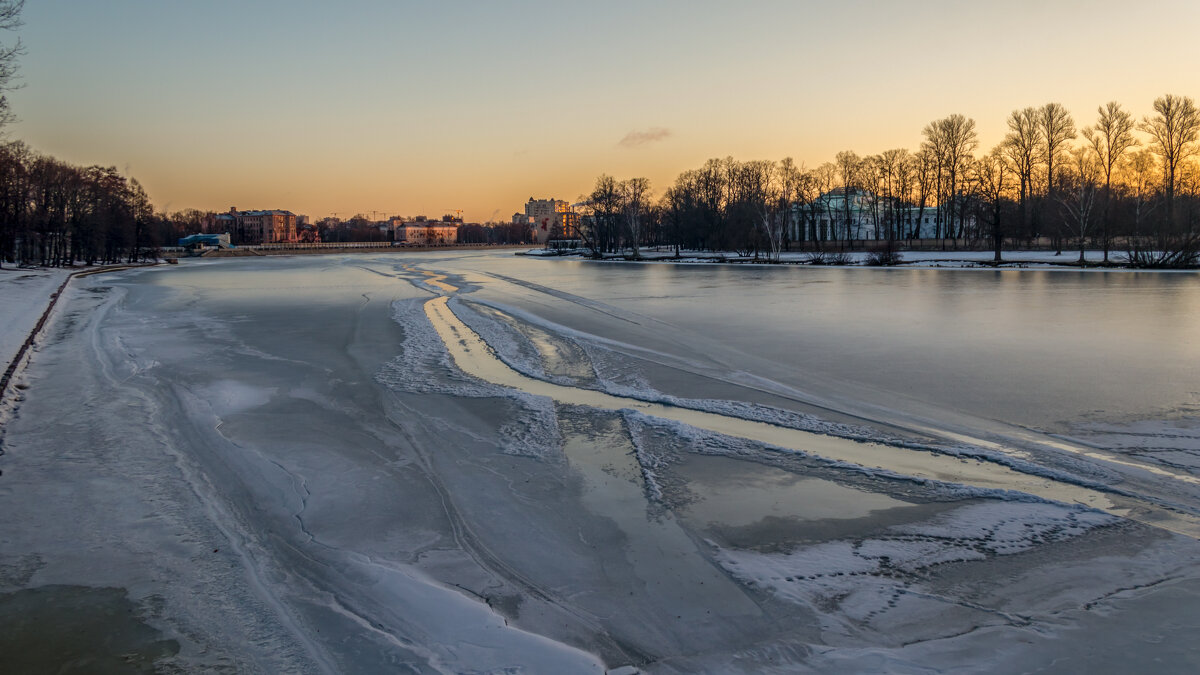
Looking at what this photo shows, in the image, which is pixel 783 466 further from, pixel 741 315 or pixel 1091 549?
pixel 741 315

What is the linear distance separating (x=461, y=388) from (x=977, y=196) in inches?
3075

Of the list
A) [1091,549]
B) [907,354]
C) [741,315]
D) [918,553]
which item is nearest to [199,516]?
[918,553]

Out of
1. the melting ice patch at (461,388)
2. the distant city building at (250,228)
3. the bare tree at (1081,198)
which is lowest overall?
the melting ice patch at (461,388)

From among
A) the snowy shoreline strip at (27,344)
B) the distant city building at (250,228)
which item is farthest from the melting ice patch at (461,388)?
the distant city building at (250,228)

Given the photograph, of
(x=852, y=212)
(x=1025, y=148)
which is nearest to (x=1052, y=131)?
(x=1025, y=148)

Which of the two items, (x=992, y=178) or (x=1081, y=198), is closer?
(x=1081, y=198)

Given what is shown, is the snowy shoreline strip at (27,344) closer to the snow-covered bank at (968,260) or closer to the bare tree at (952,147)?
the snow-covered bank at (968,260)

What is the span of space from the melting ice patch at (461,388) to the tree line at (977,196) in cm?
4333

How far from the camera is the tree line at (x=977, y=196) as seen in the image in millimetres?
52844

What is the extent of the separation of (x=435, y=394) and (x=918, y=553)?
6992 millimetres

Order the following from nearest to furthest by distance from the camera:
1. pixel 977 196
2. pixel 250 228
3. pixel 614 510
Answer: pixel 614 510
pixel 977 196
pixel 250 228

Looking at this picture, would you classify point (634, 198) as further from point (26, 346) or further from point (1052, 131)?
point (26, 346)

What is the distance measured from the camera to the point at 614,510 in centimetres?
594

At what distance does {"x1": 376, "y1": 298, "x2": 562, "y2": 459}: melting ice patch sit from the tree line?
4333cm
